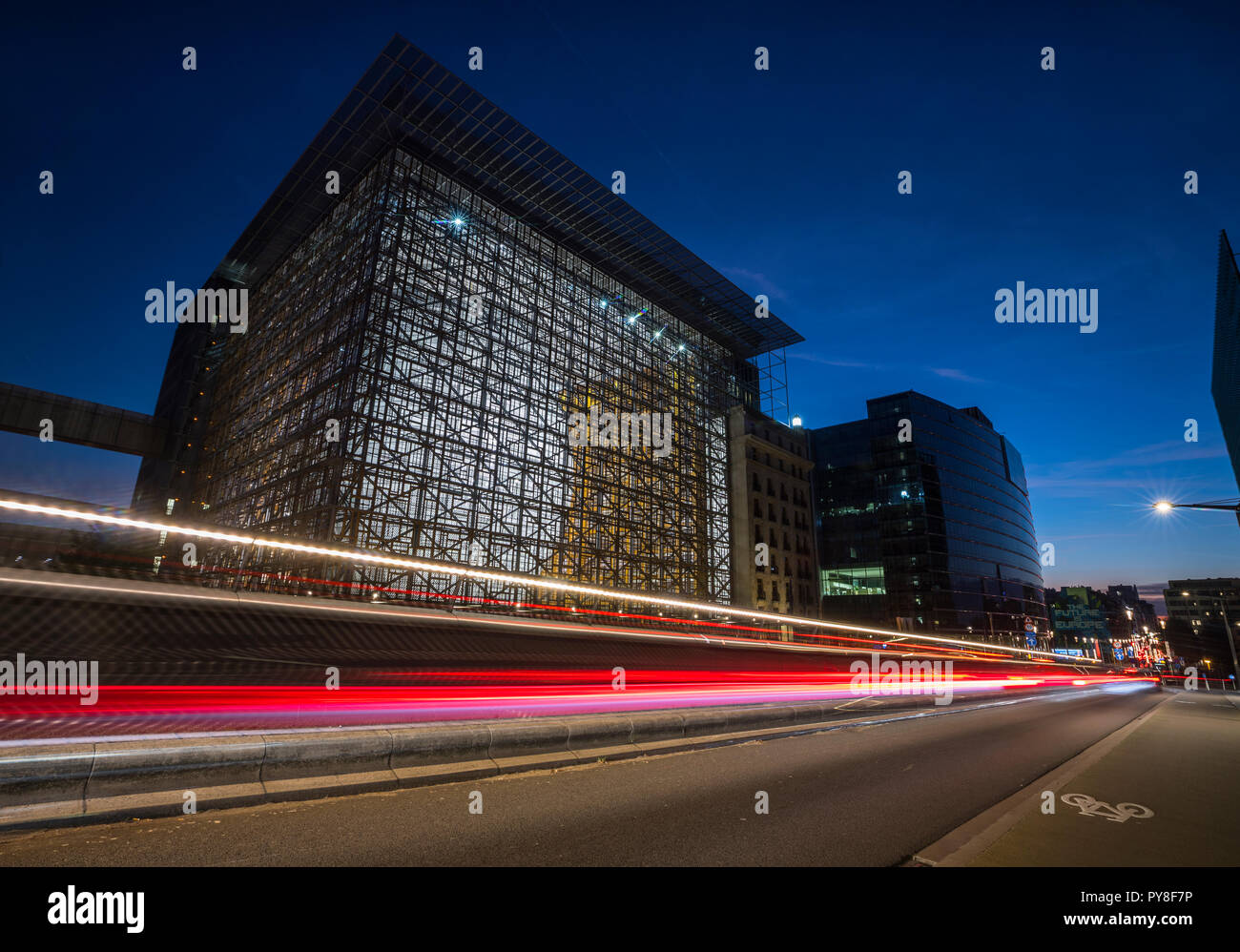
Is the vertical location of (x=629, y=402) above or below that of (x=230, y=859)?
above

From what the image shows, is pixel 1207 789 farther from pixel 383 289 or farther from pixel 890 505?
pixel 890 505

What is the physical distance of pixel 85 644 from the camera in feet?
18.7

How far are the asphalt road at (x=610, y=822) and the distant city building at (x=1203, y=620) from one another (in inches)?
3554

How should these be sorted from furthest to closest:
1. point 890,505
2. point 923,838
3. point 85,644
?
point 890,505, point 85,644, point 923,838

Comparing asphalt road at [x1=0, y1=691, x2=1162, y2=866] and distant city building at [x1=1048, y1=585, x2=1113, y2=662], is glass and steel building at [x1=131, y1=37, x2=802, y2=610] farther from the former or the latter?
distant city building at [x1=1048, y1=585, x2=1113, y2=662]

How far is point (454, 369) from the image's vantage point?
31531 mm

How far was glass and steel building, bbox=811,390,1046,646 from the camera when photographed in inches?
2876

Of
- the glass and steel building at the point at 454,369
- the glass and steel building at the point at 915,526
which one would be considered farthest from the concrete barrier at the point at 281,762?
the glass and steel building at the point at 915,526

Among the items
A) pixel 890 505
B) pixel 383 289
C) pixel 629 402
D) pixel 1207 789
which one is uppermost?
pixel 383 289

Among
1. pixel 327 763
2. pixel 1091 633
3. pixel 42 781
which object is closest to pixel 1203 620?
pixel 1091 633

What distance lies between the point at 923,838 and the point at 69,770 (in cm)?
627

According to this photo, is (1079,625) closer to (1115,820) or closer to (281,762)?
(1115,820)
